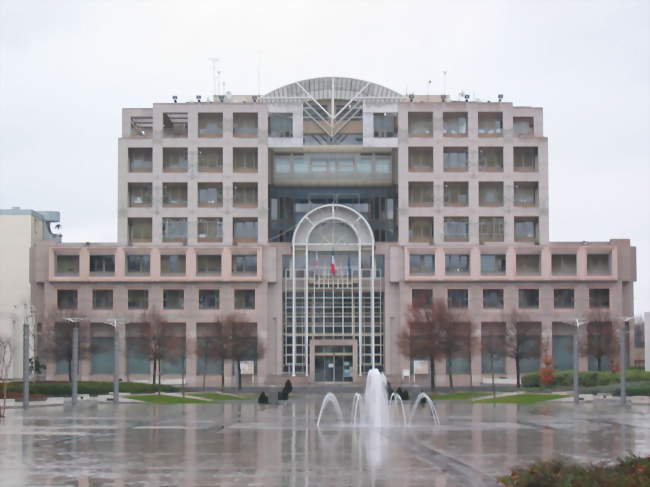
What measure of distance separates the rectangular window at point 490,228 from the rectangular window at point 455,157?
6.04 metres

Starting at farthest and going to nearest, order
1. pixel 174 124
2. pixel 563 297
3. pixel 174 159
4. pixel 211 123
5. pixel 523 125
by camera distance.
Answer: pixel 174 124 < pixel 523 125 < pixel 211 123 < pixel 174 159 < pixel 563 297

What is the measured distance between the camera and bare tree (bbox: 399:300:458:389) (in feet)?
319

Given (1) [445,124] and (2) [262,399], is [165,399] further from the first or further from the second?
(1) [445,124]

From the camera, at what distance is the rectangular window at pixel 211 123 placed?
11731cm

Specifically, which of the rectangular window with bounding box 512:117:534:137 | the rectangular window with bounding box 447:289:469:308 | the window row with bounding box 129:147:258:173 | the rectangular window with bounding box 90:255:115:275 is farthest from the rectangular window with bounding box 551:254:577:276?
the rectangular window with bounding box 90:255:115:275

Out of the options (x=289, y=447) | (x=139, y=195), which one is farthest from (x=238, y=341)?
(x=289, y=447)

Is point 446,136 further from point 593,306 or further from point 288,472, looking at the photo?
point 288,472

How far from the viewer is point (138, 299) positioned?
375 feet

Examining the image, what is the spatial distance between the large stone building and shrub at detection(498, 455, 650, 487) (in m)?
88.5

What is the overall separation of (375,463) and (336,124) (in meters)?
90.2

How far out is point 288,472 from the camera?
28.7 meters

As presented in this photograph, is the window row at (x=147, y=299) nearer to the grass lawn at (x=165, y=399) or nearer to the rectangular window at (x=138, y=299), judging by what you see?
the rectangular window at (x=138, y=299)

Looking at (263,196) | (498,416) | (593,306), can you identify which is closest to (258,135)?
(263,196)

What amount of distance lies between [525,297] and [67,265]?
47.1 m
